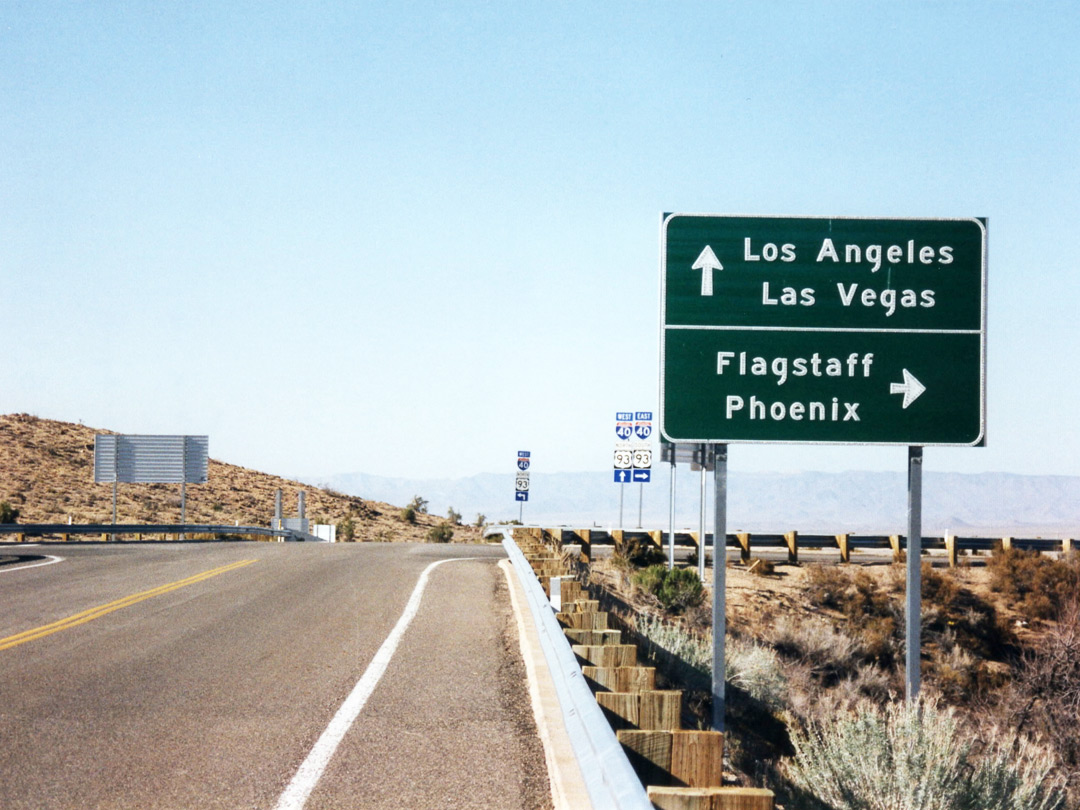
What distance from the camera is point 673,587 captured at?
23938 mm

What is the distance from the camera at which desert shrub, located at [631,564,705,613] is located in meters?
23.6

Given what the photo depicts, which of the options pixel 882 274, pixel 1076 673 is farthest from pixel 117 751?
pixel 1076 673

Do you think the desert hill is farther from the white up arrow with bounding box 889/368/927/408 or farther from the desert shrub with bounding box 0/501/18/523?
the white up arrow with bounding box 889/368/927/408

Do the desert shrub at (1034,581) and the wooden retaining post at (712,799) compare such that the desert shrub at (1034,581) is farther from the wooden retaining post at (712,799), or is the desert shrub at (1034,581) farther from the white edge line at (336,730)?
the wooden retaining post at (712,799)

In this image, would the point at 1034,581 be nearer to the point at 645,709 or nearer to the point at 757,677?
the point at 757,677

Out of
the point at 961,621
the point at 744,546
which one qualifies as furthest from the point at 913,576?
the point at 744,546

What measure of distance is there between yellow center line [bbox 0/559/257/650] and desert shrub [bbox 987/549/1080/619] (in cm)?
2426

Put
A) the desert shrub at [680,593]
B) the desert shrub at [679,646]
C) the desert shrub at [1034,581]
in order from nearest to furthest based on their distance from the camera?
the desert shrub at [679,646]
the desert shrub at [680,593]
the desert shrub at [1034,581]

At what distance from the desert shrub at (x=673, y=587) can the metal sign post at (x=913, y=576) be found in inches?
562

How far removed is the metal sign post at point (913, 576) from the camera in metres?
9.15

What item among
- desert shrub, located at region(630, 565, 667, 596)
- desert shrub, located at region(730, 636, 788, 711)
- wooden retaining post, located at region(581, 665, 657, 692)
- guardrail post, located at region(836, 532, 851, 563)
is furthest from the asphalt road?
guardrail post, located at region(836, 532, 851, 563)

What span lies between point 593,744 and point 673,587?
1958 centimetres

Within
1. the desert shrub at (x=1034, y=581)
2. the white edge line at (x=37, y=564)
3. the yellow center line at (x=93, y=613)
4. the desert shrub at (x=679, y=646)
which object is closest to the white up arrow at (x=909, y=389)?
the desert shrub at (x=679, y=646)

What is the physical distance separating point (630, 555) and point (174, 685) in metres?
23.2
